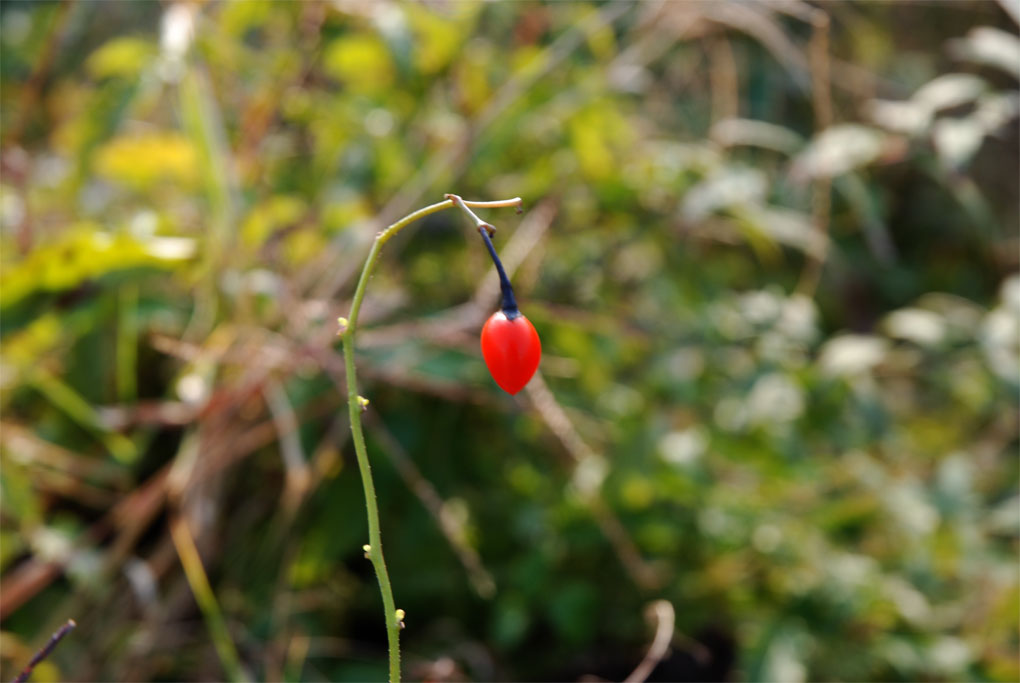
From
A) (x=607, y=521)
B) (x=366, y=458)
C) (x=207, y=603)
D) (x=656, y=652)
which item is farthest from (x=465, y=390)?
(x=366, y=458)

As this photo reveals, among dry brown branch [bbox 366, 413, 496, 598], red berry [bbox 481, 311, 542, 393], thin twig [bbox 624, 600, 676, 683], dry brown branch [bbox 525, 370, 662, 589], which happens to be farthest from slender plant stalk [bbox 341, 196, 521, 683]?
dry brown branch [bbox 525, 370, 662, 589]

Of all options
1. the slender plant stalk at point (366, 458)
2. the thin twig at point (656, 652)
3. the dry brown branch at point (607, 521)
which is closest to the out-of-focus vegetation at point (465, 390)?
the dry brown branch at point (607, 521)

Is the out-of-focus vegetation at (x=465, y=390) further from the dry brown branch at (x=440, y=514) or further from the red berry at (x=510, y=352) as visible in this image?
the red berry at (x=510, y=352)

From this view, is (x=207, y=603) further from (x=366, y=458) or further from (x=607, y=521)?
(x=366, y=458)

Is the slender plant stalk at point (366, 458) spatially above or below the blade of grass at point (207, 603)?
above

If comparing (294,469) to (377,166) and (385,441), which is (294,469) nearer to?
(385,441)

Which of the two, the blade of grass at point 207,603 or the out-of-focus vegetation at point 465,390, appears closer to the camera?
the blade of grass at point 207,603

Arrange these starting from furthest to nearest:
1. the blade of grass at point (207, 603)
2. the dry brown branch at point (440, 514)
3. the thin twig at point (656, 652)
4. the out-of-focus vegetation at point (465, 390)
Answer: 1. the out-of-focus vegetation at point (465, 390)
2. the blade of grass at point (207, 603)
3. the dry brown branch at point (440, 514)
4. the thin twig at point (656, 652)

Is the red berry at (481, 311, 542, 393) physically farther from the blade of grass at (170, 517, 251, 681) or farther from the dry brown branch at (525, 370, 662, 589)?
the blade of grass at (170, 517, 251, 681)
